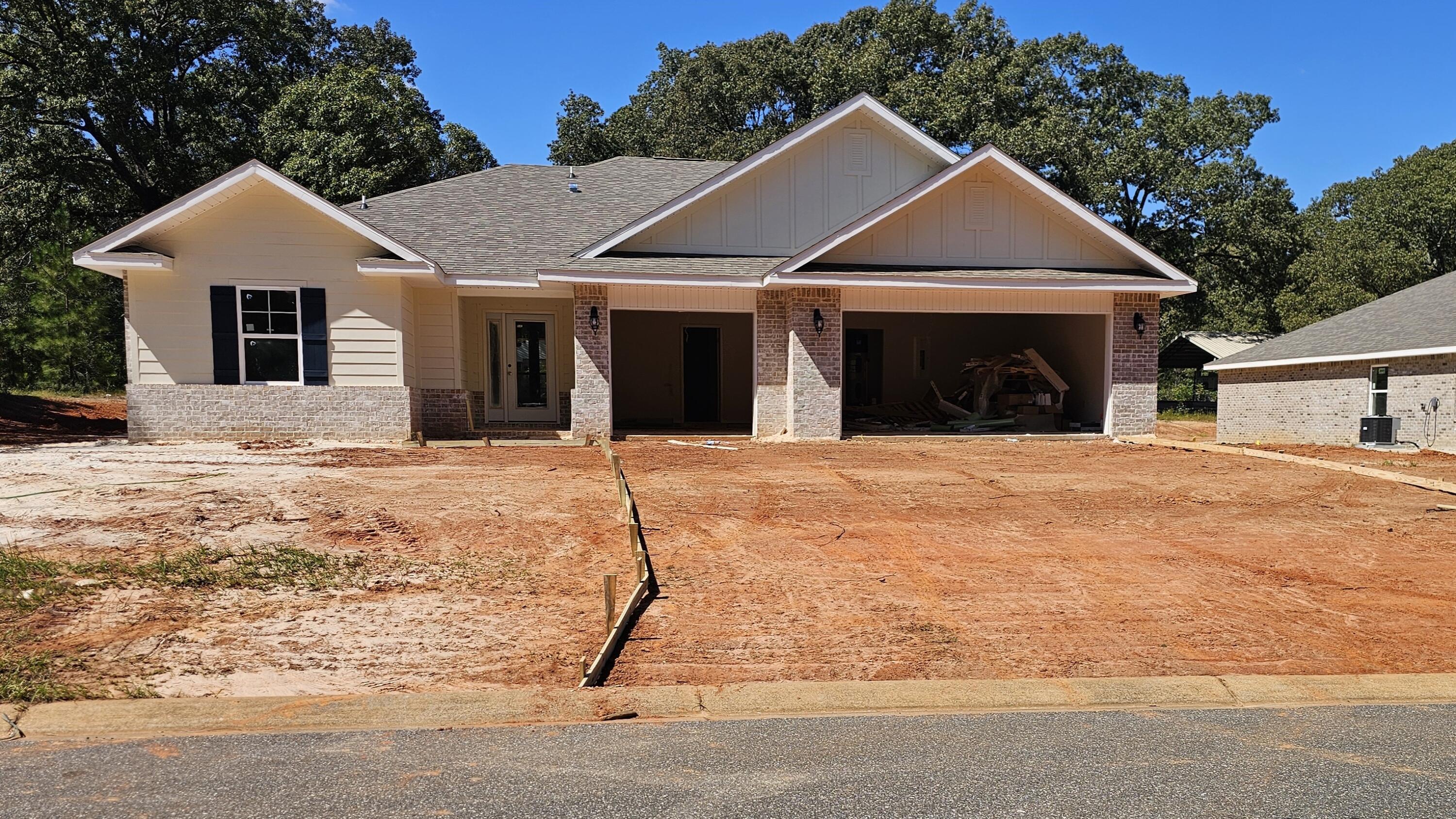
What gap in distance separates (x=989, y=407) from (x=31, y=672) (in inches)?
716

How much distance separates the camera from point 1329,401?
2120 centimetres

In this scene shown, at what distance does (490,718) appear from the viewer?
14.5 feet

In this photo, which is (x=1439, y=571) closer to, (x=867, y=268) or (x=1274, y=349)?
(x=867, y=268)

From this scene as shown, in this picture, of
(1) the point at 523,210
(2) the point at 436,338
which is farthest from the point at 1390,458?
(1) the point at 523,210

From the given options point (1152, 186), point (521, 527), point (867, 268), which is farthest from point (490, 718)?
point (1152, 186)

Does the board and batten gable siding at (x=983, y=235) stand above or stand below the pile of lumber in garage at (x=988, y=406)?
above

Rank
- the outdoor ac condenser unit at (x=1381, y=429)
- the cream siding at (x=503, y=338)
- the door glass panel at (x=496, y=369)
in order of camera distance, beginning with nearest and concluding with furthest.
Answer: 1. the cream siding at (x=503, y=338)
2. the door glass panel at (x=496, y=369)
3. the outdoor ac condenser unit at (x=1381, y=429)

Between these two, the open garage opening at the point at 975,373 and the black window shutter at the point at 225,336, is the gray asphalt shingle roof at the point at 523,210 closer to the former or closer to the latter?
the black window shutter at the point at 225,336

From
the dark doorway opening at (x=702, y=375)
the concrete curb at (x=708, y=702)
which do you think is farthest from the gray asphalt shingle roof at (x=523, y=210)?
the concrete curb at (x=708, y=702)

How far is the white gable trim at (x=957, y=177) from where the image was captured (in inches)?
624

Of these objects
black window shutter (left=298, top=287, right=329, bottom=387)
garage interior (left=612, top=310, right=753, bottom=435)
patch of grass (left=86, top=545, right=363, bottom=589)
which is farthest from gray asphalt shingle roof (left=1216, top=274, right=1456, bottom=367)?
black window shutter (left=298, top=287, right=329, bottom=387)

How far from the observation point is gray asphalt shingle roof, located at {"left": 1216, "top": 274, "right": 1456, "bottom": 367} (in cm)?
1905

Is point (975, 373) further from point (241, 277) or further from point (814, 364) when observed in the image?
point (241, 277)

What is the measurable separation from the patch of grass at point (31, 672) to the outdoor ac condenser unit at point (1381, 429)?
22503mm
